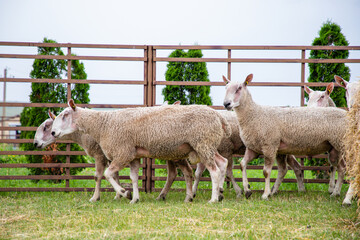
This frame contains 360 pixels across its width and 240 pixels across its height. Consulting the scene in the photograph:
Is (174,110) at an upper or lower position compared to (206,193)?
upper

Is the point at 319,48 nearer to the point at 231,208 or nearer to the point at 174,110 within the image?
the point at 174,110

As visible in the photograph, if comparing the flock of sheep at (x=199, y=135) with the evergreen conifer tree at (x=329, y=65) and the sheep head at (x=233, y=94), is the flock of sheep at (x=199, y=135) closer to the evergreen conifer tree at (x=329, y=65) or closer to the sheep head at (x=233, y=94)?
the sheep head at (x=233, y=94)

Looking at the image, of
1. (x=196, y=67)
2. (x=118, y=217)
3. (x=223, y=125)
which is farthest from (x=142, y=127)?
(x=196, y=67)

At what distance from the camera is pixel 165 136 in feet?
23.0

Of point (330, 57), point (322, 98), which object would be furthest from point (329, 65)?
point (322, 98)

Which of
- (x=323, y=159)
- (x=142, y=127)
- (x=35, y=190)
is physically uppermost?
(x=142, y=127)

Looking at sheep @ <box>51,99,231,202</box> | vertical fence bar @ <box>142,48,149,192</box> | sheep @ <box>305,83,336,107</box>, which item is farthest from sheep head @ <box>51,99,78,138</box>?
sheep @ <box>305,83,336,107</box>

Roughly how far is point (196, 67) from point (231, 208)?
475 centimetres

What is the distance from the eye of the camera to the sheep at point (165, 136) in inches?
274

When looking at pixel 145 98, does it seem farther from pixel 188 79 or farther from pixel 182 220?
pixel 182 220

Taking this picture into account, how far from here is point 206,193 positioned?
27.6ft

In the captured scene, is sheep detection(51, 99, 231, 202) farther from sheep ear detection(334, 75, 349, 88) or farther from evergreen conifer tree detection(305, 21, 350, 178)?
evergreen conifer tree detection(305, 21, 350, 178)

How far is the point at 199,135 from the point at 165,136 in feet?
1.94

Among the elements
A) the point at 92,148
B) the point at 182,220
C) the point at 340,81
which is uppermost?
the point at 340,81
